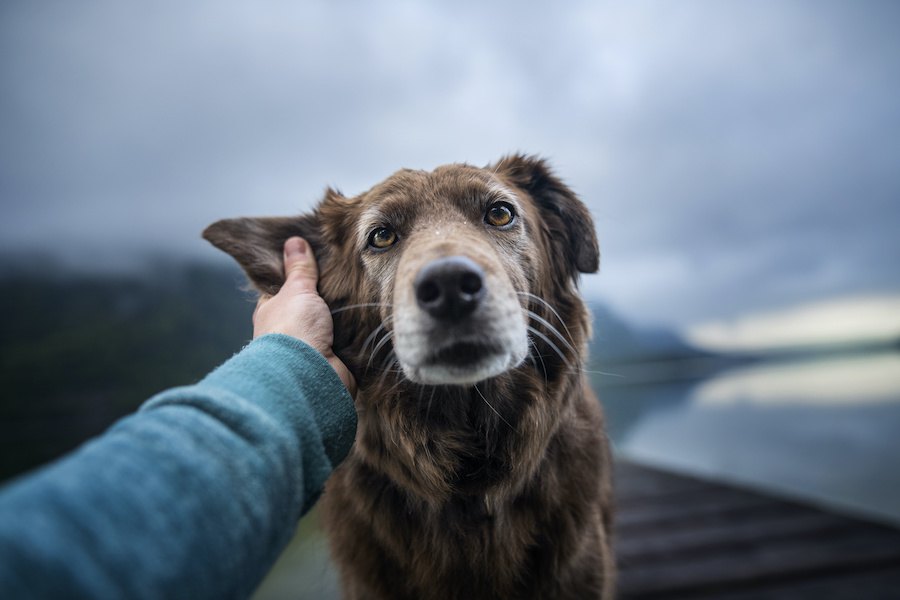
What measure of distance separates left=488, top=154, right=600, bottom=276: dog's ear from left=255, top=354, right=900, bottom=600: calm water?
1.55 metres

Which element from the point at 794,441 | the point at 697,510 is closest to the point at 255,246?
the point at 697,510

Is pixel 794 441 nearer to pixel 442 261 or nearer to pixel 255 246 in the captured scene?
pixel 442 261

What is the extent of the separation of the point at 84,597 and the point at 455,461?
5.19 ft

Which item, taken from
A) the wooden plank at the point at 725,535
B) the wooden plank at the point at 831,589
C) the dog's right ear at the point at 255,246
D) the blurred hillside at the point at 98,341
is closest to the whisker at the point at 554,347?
the dog's right ear at the point at 255,246

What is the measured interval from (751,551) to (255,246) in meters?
4.54

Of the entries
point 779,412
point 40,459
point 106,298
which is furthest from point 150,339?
point 779,412

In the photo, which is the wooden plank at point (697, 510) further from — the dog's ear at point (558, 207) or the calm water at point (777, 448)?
the dog's ear at point (558, 207)

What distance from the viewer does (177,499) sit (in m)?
0.79

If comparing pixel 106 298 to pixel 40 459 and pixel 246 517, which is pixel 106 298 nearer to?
pixel 40 459

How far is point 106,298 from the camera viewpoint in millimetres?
113250

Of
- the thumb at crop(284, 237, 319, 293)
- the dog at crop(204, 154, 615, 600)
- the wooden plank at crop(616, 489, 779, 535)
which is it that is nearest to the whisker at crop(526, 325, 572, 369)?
the dog at crop(204, 154, 615, 600)

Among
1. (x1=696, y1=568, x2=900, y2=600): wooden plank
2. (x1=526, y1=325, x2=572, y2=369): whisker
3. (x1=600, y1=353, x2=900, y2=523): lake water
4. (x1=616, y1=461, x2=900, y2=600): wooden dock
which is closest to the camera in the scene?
(x1=526, y1=325, x2=572, y2=369): whisker

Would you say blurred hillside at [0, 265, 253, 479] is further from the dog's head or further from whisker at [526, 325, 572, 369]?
whisker at [526, 325, 572, 369]

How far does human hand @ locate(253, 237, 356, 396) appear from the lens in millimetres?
1797
